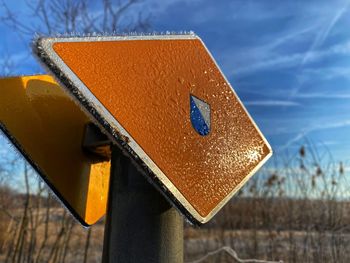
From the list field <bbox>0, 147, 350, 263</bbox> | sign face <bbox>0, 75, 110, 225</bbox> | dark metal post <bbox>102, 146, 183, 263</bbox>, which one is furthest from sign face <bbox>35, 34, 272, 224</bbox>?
field <bbox>0, 147, 350, 263</bbox>

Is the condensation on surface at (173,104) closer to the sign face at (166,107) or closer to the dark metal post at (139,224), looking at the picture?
the sign face at (166,107)

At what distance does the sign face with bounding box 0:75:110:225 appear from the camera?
81 cm

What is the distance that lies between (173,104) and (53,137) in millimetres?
286

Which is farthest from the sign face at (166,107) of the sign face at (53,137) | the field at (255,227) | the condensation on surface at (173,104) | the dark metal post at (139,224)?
the field at (255,227)

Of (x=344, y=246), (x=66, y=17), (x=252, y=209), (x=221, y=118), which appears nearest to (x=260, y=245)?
(x=252, y=209)

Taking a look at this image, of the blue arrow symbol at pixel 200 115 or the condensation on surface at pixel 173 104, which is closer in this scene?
the condensation on surface at pixel 173 104

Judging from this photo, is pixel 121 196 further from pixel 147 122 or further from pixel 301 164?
pixel 301 164

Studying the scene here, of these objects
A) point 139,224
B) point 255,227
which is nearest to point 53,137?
point 139,224

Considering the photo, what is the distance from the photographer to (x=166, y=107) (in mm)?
706

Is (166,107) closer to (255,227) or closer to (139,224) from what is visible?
(139,224)

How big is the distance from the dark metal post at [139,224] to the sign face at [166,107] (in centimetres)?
13

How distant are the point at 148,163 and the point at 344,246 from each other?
9.84 feet

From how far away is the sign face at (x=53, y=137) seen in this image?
31.7 inches

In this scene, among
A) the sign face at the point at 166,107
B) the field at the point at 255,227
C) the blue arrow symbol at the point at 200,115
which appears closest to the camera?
the sign face at the point at 166,107
